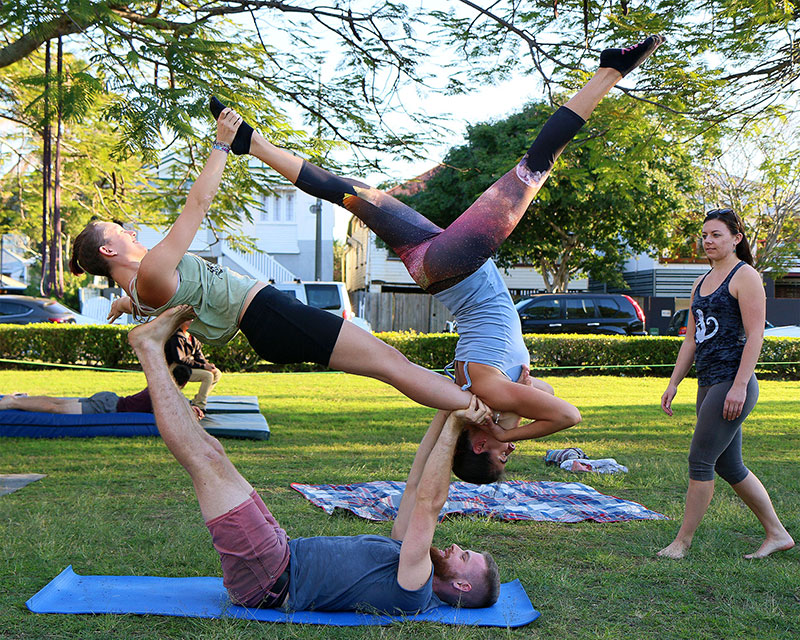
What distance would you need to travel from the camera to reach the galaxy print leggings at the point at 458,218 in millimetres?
3549

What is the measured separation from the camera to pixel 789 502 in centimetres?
560

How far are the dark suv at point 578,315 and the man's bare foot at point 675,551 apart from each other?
47.9 ft

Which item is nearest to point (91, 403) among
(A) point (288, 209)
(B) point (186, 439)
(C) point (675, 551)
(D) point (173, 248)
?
(D) point (173, 248)

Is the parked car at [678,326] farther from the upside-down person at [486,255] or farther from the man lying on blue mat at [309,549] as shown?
the man lying on blue mat at [309,549]

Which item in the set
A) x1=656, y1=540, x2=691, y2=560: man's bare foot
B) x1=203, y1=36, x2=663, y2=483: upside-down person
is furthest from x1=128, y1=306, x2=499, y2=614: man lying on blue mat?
x1=656, y1=540, x2=691, y2=560: man's bare foot

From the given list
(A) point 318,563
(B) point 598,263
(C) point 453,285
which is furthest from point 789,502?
(B) point 598,263

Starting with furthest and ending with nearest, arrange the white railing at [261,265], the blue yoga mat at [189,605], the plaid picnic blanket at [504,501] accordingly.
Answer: the white railing at [261,265], the plaid picnic blanket at [504,501], the blue yoga mat at [189,605]

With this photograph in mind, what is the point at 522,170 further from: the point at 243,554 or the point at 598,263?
the point at 598,263

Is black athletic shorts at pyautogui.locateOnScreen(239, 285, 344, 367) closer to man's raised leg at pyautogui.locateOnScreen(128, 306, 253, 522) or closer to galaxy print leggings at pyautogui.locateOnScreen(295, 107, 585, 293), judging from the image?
man's raised leg at pyautogui.locateOnScreen(128, 306, 253, 522)

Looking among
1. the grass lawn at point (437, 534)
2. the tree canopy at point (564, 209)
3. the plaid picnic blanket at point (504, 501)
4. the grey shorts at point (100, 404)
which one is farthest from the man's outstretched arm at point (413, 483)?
the tree canopy at point (564, 209)

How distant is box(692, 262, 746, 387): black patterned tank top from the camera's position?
4.30 metres

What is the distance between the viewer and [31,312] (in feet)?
59.0

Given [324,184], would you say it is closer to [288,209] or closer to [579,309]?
[579,309]

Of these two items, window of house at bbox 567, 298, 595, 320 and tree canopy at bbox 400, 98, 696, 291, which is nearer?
window of house at bbox 567, 298, 595, 320
